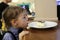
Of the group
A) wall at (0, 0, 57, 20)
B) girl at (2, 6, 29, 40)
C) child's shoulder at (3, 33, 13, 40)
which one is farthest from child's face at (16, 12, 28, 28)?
wall at (0, 0, 57, 20)

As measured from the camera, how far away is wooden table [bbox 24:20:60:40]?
4.48 ft

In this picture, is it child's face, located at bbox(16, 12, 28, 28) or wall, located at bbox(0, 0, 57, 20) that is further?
wall, located at bbox(0, 0, 57, 20)

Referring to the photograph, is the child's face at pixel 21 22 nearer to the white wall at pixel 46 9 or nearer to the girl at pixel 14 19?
the girl at pixel 14 19

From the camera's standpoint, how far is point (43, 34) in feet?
4.86

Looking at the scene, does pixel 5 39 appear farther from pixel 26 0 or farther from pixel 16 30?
pixel 26 0

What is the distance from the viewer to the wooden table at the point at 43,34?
4.48ft

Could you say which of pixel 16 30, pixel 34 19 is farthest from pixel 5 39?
pixel 34 19

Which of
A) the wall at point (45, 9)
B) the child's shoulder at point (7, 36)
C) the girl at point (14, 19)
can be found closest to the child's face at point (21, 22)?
the girl at point (14, 19)

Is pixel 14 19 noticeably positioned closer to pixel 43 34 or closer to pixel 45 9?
pixel 43 34

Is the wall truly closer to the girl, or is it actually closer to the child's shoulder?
the girl

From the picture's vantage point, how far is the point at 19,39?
129 centimetres

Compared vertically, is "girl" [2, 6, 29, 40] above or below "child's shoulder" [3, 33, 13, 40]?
above

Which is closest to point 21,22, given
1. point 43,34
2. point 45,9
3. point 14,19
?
point 14,19

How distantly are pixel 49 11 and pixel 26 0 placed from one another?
36.3 inches
